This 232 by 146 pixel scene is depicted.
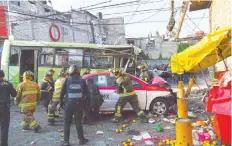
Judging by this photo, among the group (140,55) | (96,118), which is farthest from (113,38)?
(96,118)

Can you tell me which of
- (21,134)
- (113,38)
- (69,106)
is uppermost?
(113,38)

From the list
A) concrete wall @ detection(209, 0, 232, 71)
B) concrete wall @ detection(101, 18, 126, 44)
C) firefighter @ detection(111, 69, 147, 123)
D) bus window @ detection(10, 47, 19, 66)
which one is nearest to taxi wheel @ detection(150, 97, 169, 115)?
firefighter @ detection(111, 69, 147, 123)

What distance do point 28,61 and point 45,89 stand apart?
19.6 feet

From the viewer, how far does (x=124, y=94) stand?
27.7 feet

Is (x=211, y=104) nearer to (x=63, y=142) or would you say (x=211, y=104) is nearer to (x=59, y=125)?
(x=63, y=142)

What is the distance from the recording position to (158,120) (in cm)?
870

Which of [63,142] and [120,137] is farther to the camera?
[120,137]

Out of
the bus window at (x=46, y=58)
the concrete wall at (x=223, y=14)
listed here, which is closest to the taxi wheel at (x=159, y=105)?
the concrete wall at (x=223, y=14)

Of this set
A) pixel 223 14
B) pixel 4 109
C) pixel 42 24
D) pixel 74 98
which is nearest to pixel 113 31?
pixel 42 24

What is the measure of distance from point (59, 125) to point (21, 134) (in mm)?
1223

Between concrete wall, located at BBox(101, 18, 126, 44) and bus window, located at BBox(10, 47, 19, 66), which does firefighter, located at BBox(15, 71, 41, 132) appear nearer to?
bus window, located at BBox(10, 47, 19, 66)

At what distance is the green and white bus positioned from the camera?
13.6 meters

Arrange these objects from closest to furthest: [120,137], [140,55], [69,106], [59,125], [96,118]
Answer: [69,106]
[120,137]
[59,125]
[96,118]
[140,55]

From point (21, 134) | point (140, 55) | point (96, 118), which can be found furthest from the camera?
point (140, 55)
